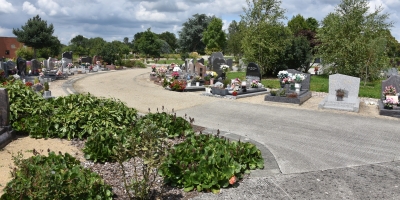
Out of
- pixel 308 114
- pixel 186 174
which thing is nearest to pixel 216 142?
pixel 186 174

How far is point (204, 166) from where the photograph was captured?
5168 millimetres

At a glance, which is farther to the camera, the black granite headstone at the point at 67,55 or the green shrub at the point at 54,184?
the black granite headstone at the point at 67,55

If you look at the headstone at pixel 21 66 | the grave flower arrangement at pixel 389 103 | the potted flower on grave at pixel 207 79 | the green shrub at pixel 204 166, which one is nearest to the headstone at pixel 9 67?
the headstone at pixel 21 66

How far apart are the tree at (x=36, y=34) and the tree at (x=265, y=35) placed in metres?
26.1

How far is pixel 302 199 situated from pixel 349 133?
4832 millimetres

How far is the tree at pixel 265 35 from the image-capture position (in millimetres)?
23906

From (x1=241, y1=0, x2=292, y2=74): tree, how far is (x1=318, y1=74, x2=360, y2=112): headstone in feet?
35.8

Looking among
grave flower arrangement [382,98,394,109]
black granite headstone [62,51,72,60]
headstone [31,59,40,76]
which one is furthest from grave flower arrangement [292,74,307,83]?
black granite headstone [62,51,72,60]

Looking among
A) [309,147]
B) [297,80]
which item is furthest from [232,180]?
[297,80]

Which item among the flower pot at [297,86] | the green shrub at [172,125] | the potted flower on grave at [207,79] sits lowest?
the green shrub at [172,125]

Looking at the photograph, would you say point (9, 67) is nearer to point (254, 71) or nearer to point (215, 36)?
point (254, 71)

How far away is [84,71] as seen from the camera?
1137 inches

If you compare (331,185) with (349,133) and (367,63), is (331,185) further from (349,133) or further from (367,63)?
(367,63)

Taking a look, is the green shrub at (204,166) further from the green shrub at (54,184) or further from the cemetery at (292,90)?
the cemetery at (292,90)
